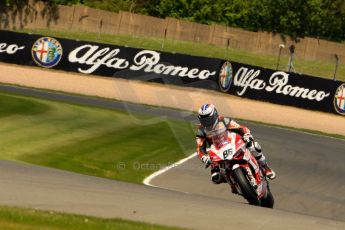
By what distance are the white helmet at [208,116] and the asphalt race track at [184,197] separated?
1.23 m

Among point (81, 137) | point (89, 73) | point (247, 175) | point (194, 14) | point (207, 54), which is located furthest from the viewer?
point (194, 14)

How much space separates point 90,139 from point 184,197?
896 cm

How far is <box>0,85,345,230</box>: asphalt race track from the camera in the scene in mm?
10766

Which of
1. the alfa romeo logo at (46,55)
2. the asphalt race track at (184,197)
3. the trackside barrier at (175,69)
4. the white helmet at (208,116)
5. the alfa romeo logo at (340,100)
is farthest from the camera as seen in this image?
the alfa romeo logo at (46,55)

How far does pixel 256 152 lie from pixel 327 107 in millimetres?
20000

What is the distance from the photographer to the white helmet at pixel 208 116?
45.5ft

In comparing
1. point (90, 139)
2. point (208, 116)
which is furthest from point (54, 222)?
point (90, 139)

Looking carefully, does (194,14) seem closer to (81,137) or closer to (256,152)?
(81,137)

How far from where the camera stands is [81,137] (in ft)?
70.9

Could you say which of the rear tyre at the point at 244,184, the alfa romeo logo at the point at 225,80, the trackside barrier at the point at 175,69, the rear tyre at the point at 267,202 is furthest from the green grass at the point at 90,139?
the alfa romeo logo at the point at 225,80

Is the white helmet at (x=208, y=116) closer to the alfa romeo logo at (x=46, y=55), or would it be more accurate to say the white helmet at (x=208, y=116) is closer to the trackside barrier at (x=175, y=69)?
the trackside barrier at (x=175, y=69)

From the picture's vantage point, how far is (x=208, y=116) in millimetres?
13891

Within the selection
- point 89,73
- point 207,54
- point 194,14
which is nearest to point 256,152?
point 89,73

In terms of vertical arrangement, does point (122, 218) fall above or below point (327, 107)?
above
